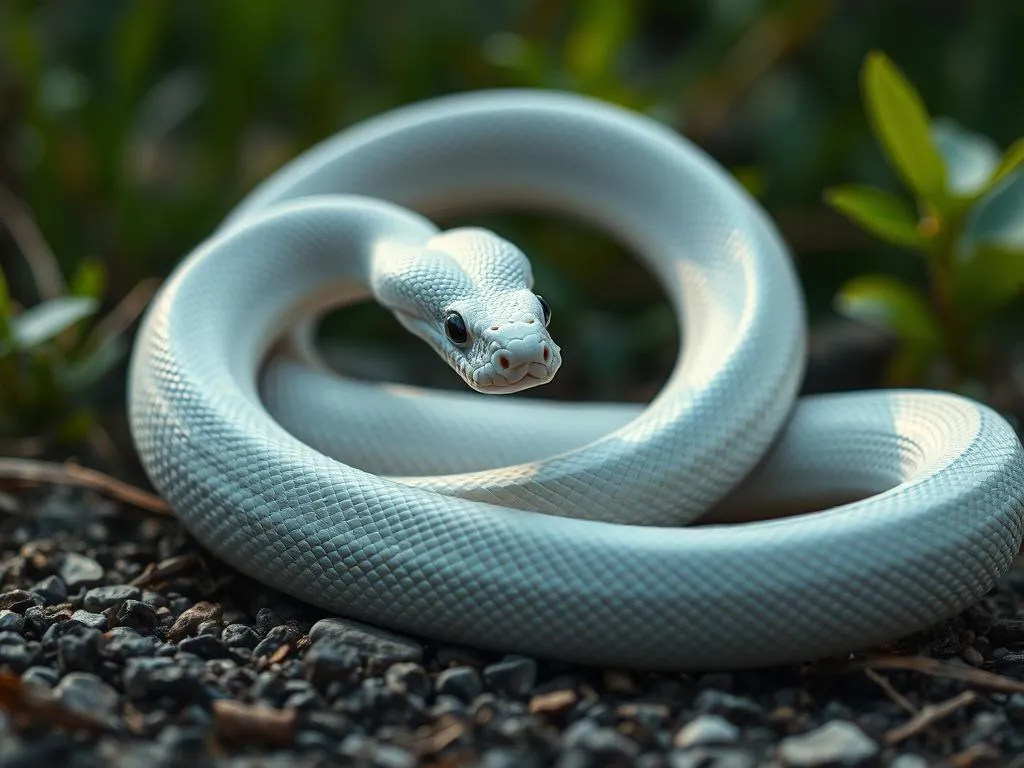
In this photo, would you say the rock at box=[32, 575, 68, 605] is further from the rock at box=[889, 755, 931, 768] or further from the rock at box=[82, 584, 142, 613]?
the rock at box=[889, 755, 931, 768]

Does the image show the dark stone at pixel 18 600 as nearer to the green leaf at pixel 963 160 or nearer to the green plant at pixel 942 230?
the green plant at pixel 942 230

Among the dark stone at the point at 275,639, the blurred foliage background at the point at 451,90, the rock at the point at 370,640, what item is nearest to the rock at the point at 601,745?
the rock at the point at 370,640

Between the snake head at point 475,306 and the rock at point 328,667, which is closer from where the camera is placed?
the rock at point 328,667

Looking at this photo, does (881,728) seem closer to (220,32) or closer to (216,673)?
(216,673)

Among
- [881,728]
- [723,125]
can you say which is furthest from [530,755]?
[723,125]

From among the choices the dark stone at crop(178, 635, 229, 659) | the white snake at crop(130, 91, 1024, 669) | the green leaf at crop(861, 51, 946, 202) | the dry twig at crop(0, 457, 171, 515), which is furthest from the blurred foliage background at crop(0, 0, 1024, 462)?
the dark stone at crop(178, 635, 229, 659)
